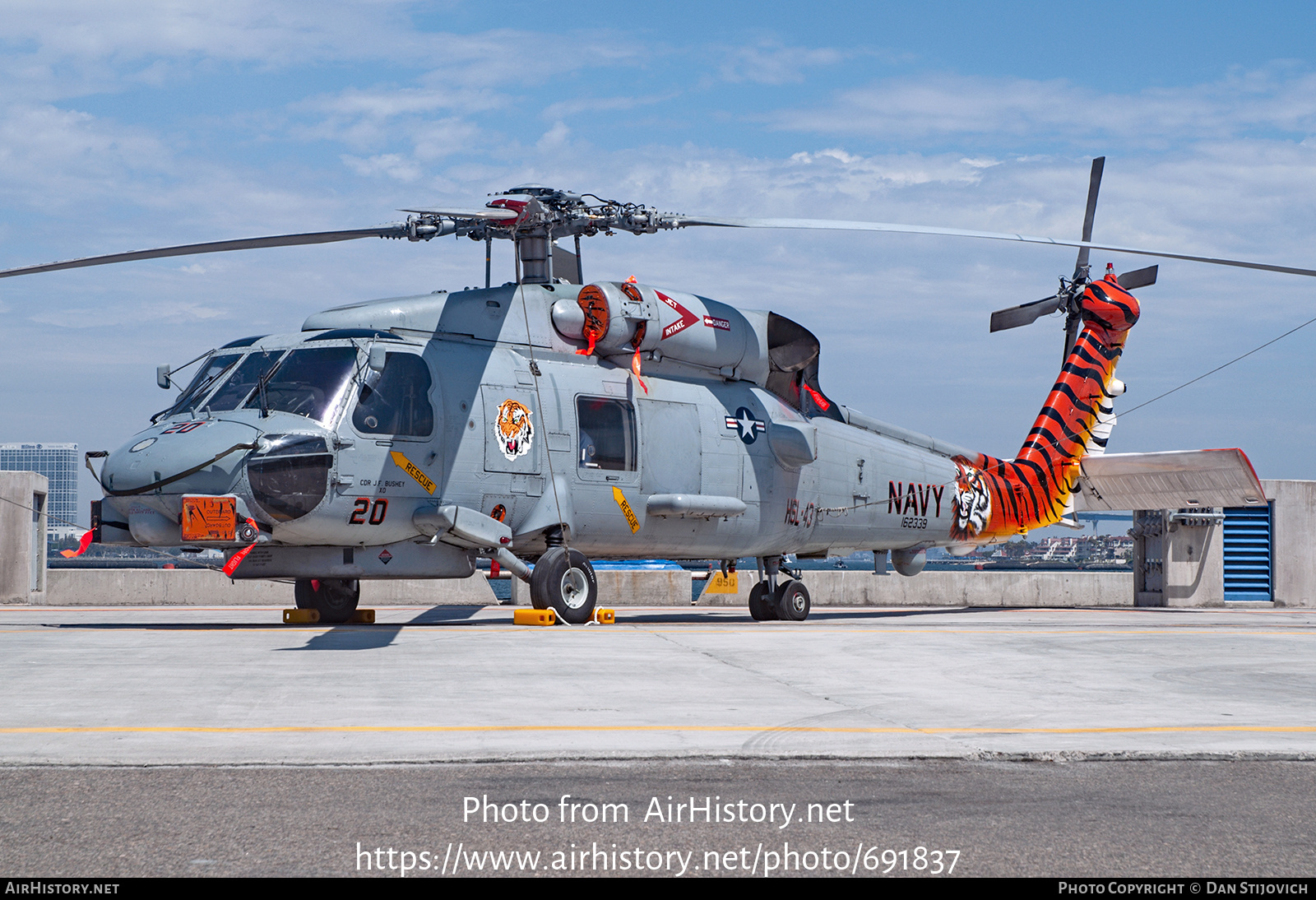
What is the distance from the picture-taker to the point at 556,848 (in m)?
4.21

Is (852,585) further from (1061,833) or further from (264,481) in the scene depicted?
(1061,833)

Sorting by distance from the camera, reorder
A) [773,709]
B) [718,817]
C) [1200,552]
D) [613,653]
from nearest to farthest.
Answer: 1. [718,817]
2. [773,709]
3. [613,653]
4. [1200,552]

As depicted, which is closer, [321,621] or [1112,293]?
[321,621]

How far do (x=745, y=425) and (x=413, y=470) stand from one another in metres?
5.08

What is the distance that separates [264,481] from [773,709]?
22.7 feet

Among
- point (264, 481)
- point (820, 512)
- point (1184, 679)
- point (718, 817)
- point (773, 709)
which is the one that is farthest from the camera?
point (820, 512)

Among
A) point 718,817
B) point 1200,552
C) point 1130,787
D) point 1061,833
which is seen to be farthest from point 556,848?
point 1200,552

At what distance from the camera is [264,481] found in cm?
1238

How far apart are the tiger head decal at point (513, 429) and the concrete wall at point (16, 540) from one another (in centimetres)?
1179

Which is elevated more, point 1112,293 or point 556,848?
point 1112,293

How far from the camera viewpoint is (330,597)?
15297 millimetres

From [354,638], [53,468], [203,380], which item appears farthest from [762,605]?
[53,468]

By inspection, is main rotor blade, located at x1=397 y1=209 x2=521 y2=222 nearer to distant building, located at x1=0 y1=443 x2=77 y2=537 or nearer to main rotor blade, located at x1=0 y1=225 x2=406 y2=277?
main rotor blade, located at x1=0 y1=225 x2=406 y2=277

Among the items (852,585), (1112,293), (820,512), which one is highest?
(1112,293)
